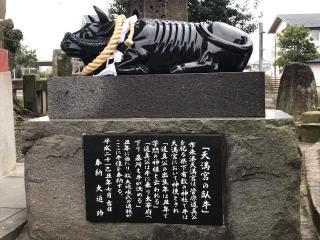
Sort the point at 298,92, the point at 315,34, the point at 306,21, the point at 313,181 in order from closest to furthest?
the point at 313,181
the point at 298,92
the point at 315,34
the point at 306,21

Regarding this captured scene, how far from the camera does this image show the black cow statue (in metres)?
3.59

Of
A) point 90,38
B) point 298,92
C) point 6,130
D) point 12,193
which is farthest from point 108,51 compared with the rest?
point 298,92

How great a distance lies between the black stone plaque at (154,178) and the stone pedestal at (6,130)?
265 centimetres

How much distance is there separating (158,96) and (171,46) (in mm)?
454

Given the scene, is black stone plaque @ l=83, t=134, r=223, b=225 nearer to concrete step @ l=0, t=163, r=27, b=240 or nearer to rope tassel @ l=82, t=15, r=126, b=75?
rope tassel @ l=82, t=15, r=126, b=75

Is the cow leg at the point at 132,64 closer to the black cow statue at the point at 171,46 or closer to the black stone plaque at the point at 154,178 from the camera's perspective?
the black cow statue at the point at 171,46

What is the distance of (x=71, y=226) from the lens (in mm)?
3605

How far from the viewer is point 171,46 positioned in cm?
364

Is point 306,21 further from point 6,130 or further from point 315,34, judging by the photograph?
point 6,130

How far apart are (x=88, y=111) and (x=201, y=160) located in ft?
3.19

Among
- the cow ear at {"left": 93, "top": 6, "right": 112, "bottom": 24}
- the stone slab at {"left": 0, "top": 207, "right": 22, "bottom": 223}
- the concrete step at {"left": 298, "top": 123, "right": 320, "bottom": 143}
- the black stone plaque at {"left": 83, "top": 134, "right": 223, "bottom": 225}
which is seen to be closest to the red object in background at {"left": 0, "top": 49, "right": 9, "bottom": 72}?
the stone slab at {"left": 0, "top": 207, "right": 22, "bottom": 223}

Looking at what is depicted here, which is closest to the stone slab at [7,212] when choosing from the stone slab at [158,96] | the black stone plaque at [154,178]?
the black stone plaque at [154,178]

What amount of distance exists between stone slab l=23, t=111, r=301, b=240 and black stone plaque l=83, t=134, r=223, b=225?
0.07 meters

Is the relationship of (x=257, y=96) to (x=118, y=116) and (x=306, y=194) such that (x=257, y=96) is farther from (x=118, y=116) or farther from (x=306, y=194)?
(x=306, y=194)
